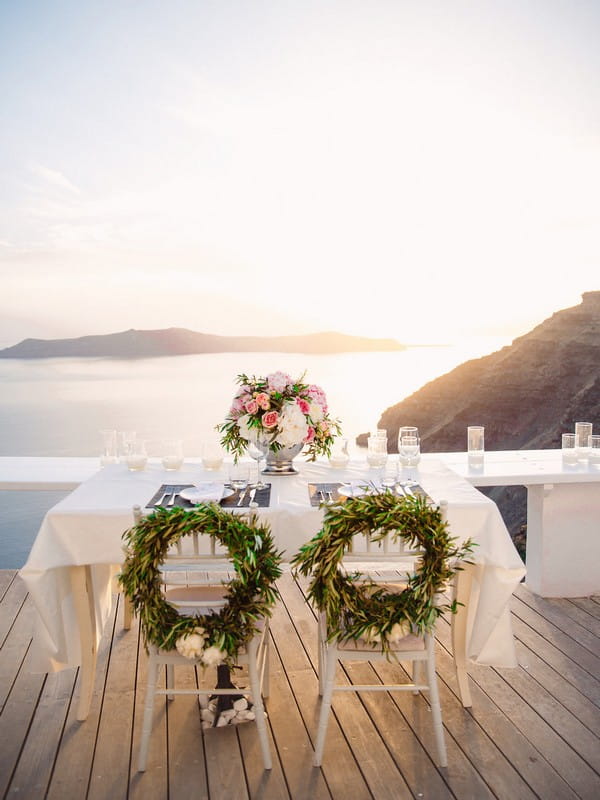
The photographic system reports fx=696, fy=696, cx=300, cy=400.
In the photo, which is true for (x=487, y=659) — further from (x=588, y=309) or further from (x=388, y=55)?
(x=588, y=309)

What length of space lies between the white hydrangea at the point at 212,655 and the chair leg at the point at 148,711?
0.18 metres

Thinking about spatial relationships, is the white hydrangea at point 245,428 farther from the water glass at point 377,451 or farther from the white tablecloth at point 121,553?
the water glass at point 377,451

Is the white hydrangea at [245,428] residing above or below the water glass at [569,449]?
above

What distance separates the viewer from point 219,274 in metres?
8.42

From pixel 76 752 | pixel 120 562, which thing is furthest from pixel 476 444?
pixel 76 752

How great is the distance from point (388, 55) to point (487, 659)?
4.54 metres

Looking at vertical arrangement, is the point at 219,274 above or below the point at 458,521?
above

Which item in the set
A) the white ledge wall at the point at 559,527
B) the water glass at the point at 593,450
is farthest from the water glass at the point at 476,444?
the water glass at the point at 593,450

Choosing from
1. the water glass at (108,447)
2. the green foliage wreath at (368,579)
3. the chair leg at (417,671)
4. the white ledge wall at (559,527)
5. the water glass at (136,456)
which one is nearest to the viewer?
the green foliage wreath at (368,579)

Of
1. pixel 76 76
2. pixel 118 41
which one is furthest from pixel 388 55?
pixel 76 76

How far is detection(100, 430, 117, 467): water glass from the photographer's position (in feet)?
Answer: 10.5

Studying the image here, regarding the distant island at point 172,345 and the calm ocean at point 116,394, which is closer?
the calm ocean at point 116,394

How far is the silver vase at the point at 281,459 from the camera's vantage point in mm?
2969

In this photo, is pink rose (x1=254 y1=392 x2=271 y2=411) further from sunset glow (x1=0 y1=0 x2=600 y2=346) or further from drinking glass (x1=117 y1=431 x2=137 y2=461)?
sunset glow (x1=0 y1=0 x2=600 y2=346)
